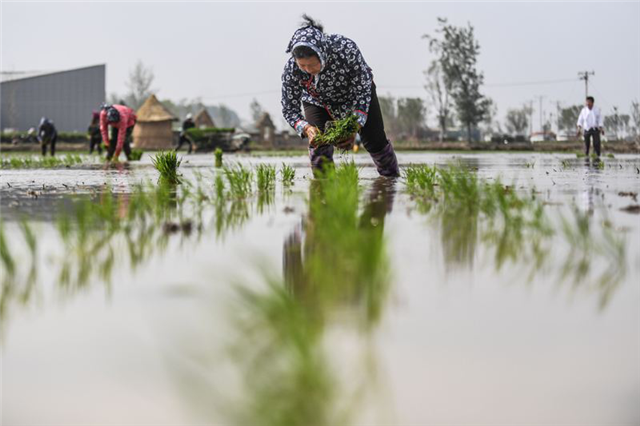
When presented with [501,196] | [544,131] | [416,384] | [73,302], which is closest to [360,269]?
[73,302]

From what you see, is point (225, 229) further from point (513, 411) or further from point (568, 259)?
point (513, 411)

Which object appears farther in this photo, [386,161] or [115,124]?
[115,124]

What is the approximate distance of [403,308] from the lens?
262 cm

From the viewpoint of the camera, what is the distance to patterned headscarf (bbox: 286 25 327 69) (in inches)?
331

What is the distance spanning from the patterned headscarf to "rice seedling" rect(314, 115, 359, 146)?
612 millimetres

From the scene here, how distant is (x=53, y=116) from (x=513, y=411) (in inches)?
3681

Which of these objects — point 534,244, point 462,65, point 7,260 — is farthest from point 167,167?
point 462,65

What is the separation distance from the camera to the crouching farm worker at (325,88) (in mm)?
8617

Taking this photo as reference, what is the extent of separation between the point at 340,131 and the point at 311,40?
92 cm

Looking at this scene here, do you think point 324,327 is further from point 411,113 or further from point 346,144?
point 411,113

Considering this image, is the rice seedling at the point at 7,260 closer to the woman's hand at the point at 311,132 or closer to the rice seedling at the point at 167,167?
the woman's hand at the point at 311,132

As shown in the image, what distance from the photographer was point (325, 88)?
368 inches

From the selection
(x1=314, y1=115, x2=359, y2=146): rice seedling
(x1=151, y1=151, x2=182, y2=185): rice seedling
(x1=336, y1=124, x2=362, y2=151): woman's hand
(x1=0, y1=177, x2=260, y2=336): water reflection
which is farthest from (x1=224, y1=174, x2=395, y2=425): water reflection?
(x1=151, y1=151, x2=182, y2=185): rice seedling

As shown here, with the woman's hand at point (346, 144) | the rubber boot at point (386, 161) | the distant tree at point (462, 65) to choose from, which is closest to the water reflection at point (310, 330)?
the woman's hand at point (346, 144)
